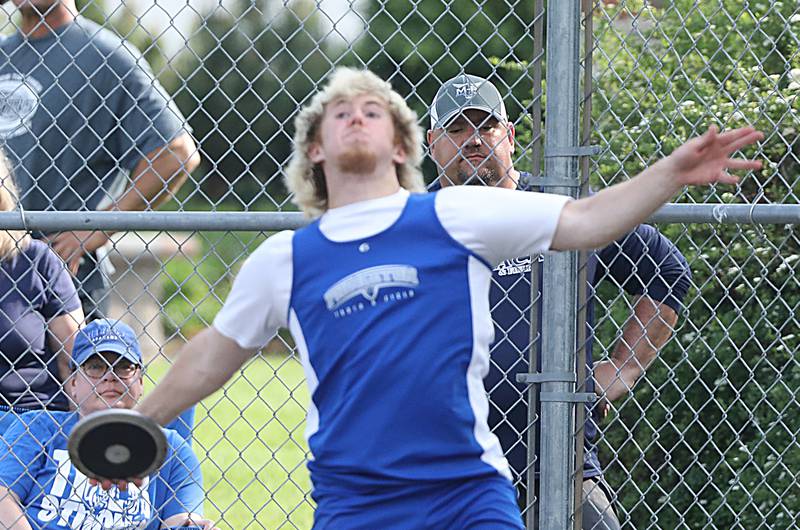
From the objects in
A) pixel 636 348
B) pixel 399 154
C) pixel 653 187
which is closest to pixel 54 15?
pixel 399 154

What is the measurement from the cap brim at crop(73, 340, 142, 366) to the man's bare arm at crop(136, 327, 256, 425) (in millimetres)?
1308

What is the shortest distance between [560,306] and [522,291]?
408mm

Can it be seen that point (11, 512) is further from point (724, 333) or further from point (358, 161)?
point (724, 333)

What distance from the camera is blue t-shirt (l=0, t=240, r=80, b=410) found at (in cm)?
446

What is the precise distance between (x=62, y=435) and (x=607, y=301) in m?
2.29

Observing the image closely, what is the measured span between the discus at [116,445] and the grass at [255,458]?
1.37 metres

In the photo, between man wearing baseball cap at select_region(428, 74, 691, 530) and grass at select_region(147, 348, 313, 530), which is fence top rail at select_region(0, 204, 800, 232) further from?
grass at select_region(147, 348, 313, 530)

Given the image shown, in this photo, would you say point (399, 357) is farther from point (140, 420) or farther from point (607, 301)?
point (607, 301)

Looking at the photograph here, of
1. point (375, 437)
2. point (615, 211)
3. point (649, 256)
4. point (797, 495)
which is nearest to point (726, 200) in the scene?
point (649, 256)

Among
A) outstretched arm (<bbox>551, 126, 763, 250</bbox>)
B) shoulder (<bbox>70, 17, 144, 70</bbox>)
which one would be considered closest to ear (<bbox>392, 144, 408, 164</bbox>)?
outstretched arm (<bbox>551, 126, 763, 250</bbox>)

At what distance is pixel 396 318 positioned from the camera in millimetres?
2887

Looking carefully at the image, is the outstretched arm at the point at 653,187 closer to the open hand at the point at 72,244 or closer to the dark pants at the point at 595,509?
the dark pants at the point at 595,509

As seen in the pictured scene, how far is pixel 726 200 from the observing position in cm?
483

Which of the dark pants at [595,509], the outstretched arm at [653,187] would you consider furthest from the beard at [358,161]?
the dark pants at [595,509]
